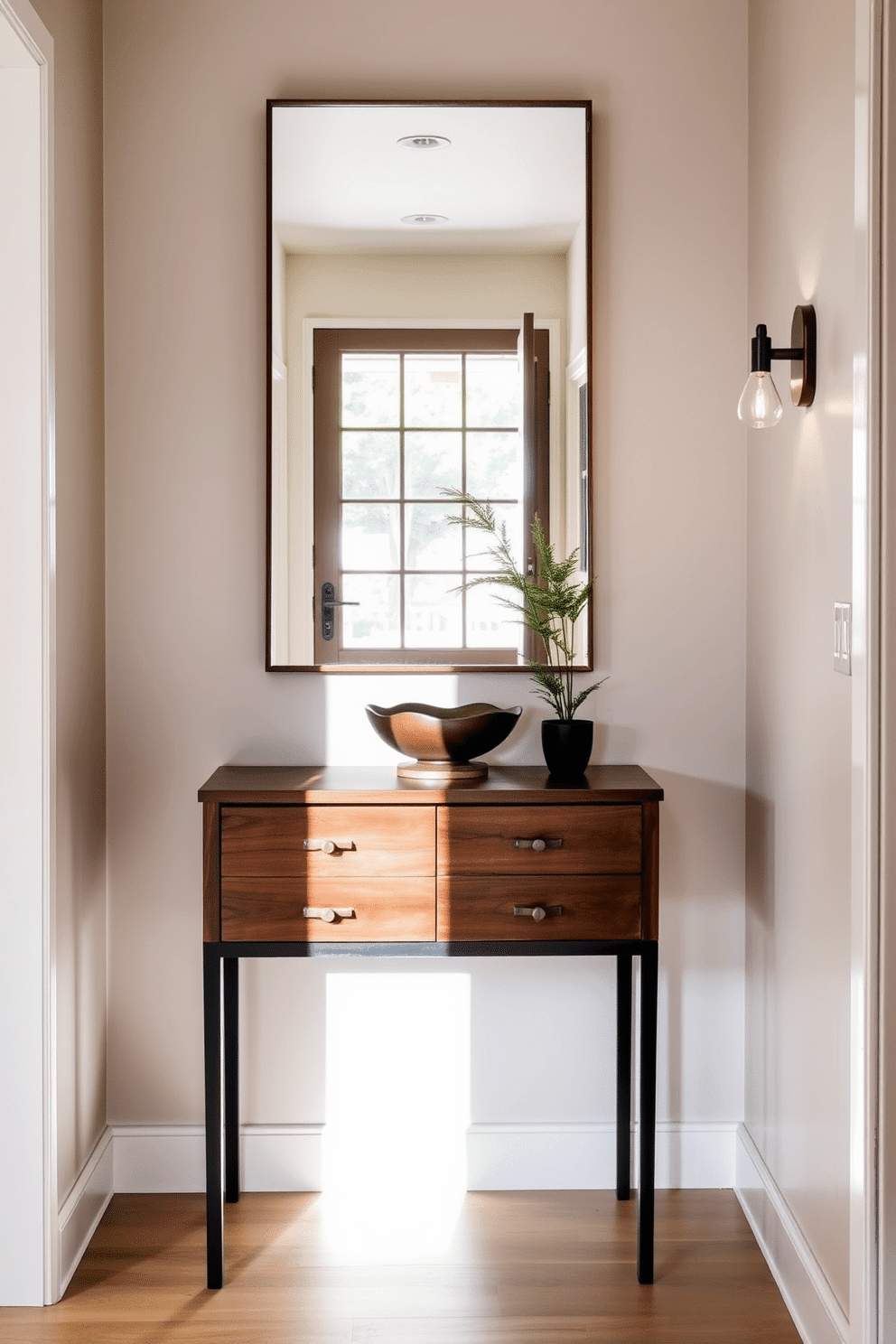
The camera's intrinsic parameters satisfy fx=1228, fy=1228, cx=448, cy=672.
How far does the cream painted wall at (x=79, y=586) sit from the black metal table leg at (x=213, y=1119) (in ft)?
0.91

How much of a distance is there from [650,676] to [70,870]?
50.5 inches

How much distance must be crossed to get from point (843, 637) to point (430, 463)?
1082 mm

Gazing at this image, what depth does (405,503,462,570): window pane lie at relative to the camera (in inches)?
105

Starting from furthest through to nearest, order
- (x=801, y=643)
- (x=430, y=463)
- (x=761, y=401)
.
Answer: (x=430, y=463) < (x=801, y=643) < (x=761, y=401)

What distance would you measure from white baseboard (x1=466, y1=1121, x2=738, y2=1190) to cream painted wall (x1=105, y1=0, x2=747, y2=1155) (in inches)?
1.8

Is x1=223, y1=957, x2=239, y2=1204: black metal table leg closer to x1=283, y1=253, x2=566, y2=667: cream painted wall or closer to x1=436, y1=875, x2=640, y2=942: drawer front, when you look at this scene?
x1=436, y1=875, x2=640, y2=942: drawer front

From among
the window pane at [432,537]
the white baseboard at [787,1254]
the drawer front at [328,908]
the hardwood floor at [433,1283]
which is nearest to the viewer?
the white baseboard at [787,1254]

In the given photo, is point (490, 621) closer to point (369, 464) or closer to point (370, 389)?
point (369, 464)

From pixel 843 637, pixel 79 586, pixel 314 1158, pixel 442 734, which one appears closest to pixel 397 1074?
pixel 314 1158

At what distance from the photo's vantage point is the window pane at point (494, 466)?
8.73ft

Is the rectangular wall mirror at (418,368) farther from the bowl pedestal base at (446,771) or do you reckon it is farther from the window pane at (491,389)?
the bowl pedestal base at (446,771)

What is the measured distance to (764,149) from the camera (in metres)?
2.51

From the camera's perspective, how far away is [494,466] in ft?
8.73

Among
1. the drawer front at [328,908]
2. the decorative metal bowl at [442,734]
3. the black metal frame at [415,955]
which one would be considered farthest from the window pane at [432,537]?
the black metal frame at [415,955]
